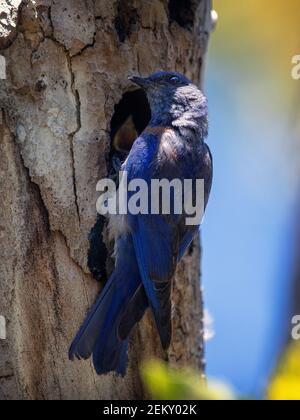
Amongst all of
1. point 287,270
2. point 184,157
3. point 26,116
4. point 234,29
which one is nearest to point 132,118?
point 184,157

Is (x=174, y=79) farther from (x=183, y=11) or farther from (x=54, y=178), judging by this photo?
(x=54, y=178)

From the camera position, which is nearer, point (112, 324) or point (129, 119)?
point (112, 324)

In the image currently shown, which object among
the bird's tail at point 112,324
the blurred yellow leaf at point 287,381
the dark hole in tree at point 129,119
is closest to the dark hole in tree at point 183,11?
the dark hole in tree at point 129,119

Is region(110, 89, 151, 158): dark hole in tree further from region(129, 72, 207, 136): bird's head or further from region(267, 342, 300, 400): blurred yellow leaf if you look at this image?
region(267, 342, 300, 400): blurred yellow leaf

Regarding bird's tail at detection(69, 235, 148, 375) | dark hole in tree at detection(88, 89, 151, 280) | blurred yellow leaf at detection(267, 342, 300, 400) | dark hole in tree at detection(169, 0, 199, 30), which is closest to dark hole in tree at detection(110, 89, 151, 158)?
dark hole in tree at detection(88, 89, 151, 280)

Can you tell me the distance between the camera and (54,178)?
16.2 ft

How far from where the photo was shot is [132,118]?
6027 millimetres

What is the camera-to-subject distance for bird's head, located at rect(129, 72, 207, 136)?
5.54 m

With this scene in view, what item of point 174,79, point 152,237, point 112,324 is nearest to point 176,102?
point 174,79

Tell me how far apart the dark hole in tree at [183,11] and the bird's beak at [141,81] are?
603mm

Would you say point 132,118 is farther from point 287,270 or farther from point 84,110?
point 287,270

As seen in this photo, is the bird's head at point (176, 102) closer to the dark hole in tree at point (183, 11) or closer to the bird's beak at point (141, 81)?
the bird's beak at point (141, 81)

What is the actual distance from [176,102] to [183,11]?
2.21 ft
